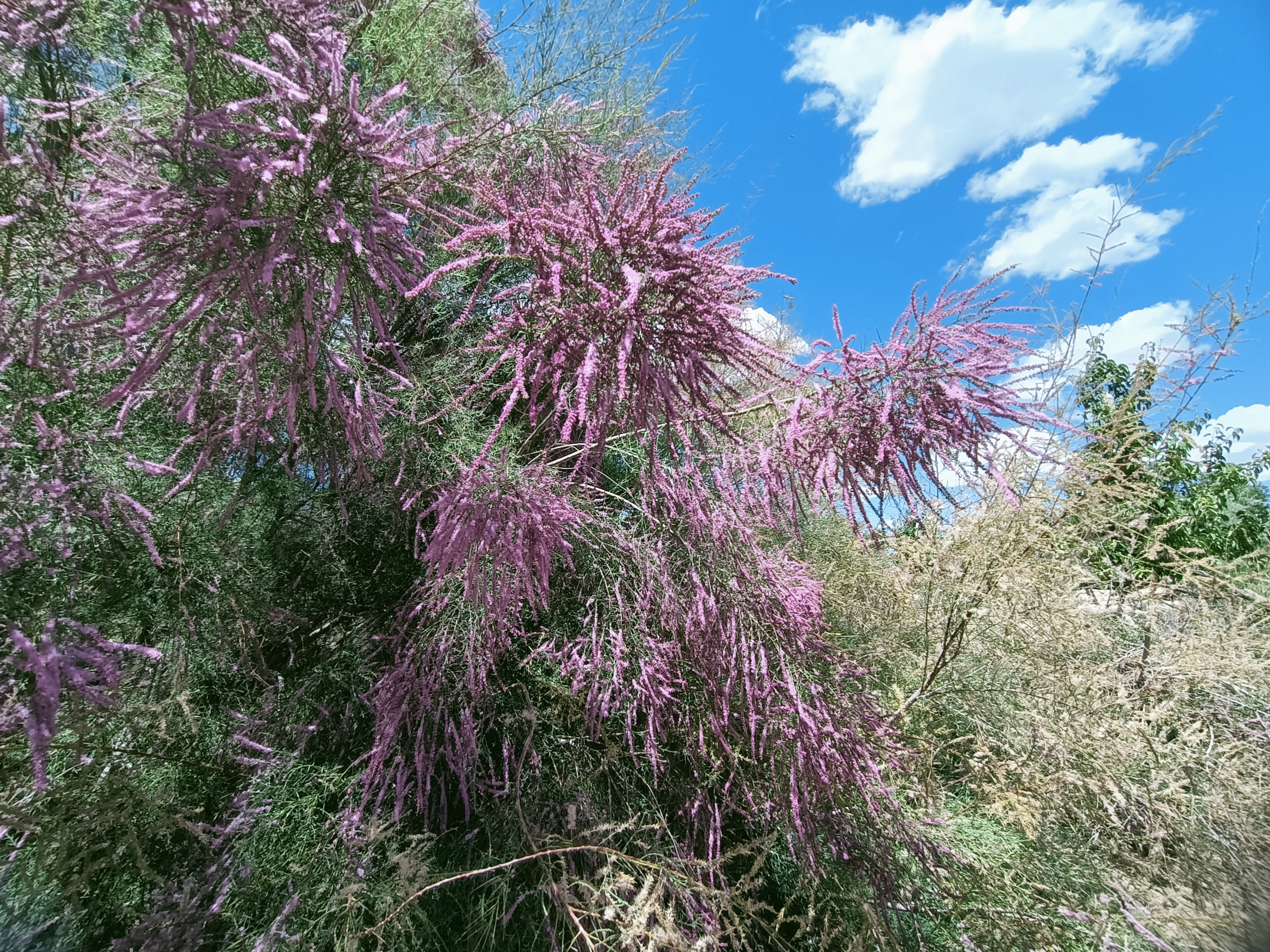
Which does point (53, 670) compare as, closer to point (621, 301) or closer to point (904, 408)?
point (621, 301)

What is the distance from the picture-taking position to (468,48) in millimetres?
3732

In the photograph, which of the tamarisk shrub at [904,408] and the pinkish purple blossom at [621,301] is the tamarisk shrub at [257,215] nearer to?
the pinkish purple blossom at [621,301]

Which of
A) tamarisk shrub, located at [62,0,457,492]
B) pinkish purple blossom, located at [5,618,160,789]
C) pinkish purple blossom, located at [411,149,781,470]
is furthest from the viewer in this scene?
pinkish purple blossom, located at [411,149,781,470]

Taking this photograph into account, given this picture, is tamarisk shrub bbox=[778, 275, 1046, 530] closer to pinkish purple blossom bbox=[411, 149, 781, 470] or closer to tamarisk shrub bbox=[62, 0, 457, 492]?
pinkish purple blossom bbox=[411, 149, 781, 470]

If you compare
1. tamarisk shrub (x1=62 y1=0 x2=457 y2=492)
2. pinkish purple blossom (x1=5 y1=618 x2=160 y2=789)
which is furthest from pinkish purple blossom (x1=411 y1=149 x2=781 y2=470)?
pinkish purple blossom (x1=5 y1=618 x2=160 y2=789)

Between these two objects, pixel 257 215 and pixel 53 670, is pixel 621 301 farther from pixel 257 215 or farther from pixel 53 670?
pixel 53 670

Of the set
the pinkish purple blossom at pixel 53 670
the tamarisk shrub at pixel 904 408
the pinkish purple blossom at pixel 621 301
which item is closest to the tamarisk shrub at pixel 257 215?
the pinkish purple blossom at pixel 621 301

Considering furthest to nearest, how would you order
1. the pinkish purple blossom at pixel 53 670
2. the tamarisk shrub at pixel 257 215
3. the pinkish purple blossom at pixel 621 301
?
the pinkish purple blossom at pixel 621 301
the tamarisk shrub at pixel 257 215
the pinkish purple blossom at pixel 53 670

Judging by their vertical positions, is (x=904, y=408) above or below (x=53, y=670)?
above

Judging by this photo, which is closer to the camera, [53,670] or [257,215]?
[53,670]

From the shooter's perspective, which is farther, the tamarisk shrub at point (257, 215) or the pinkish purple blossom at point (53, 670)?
the tamarisk shrub at point (257, 215)

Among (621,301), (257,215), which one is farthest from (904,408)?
(257,215)

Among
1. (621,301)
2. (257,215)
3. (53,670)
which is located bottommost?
(53,670)

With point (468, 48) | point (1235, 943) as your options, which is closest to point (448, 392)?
point (468, 48)
